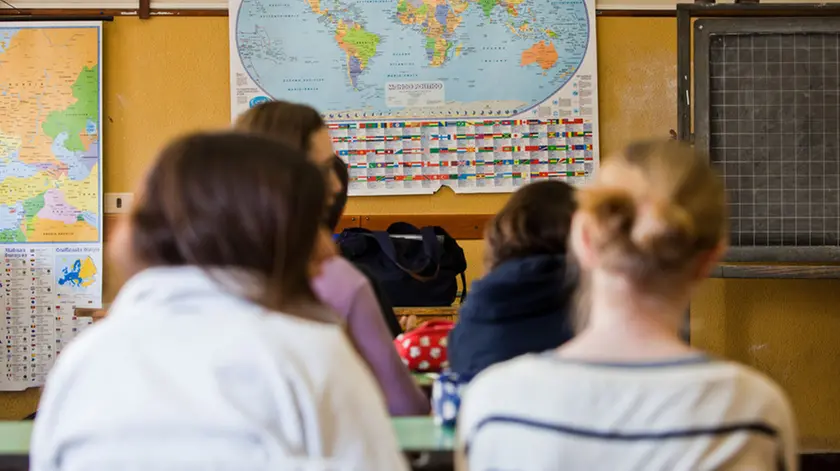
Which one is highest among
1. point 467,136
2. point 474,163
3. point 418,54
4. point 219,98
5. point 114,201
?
point 418,54

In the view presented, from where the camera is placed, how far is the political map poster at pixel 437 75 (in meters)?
3.97

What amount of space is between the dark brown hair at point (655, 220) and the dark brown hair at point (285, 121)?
33.9 inches

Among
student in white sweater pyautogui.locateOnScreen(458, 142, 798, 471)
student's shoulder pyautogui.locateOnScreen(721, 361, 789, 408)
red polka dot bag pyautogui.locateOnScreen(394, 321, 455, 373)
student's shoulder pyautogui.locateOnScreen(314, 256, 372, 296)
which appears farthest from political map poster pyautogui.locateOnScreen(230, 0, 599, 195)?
student's shoulder pyautogui.locateOnScreen(721, 361, 789, 408)

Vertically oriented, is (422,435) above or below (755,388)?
below

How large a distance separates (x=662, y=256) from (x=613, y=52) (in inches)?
120

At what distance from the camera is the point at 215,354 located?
3.06ft

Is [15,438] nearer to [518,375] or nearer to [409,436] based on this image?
[409,436]

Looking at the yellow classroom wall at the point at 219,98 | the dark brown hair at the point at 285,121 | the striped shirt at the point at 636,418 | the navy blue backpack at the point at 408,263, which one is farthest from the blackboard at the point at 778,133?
the striped shirt at the point at 636,418

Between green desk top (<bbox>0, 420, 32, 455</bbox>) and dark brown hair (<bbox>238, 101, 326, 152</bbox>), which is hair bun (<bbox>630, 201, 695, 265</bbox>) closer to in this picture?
dark brown hair (<bbox>238, 101, 326, 152</bbox>)

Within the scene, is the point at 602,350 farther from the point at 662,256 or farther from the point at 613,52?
the point at 613,52

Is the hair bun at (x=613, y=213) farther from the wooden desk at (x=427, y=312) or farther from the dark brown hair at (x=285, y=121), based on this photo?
the wooden desk at (x=427, y=312)

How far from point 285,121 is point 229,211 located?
934 millimetres

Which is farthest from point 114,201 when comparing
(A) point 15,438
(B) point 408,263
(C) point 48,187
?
(A) point 15,438

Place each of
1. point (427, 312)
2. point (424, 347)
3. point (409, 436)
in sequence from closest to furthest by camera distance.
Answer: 1. point (409, 436)
2. point (424, 347)
3. point (427, 312)
